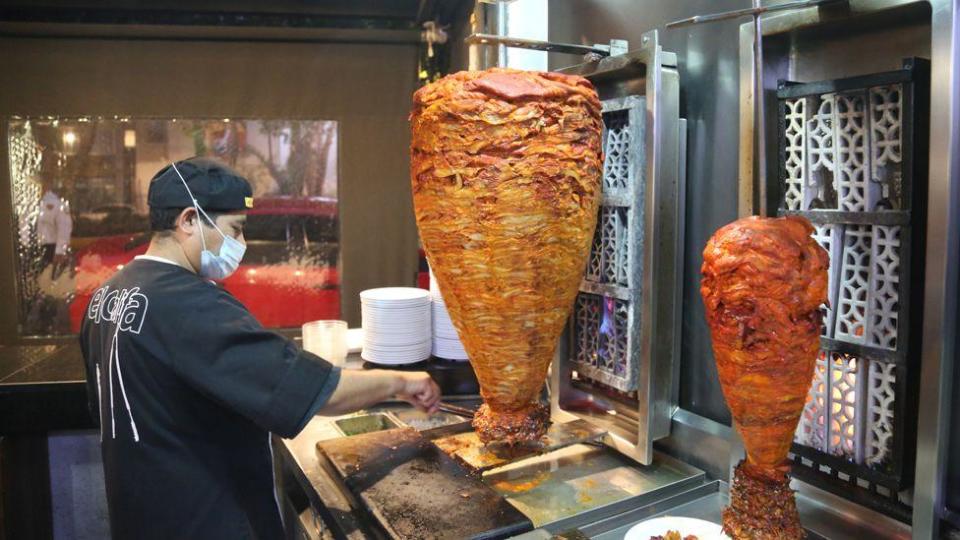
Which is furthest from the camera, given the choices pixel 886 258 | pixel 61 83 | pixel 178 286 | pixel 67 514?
pixel 61 83

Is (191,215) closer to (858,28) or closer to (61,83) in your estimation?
(858,28)

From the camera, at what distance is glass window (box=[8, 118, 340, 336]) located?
5047 mm

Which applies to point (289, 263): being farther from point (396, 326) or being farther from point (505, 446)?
point (505, 446)

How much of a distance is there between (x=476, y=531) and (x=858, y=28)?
135 centimetres

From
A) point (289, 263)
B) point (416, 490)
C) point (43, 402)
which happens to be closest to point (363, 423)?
point (416, 490)

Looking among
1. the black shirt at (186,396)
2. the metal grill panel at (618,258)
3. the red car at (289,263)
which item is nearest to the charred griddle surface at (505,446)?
the metal grill panel at (618,258)

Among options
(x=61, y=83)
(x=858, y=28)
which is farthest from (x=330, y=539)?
(x=61, y=83)

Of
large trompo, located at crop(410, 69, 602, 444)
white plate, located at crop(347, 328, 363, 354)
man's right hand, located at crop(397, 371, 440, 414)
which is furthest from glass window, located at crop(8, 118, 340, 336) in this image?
large trompo, located at crop(410, 69, 602, 444)

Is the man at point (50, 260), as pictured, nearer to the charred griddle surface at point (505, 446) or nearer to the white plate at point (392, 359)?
the white plate at point (392, 359)

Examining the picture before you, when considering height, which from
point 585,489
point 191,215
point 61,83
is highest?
point 61,83

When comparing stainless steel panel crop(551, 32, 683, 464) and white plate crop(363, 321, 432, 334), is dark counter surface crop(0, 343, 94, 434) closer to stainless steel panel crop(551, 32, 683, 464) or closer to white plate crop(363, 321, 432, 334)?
white plate crop(363, 321, 432, 334)

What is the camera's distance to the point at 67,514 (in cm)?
317

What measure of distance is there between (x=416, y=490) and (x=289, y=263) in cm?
407

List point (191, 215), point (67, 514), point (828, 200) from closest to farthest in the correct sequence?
1. point (828, 200)
2. point (191, 215)
3. point (67, 514)
